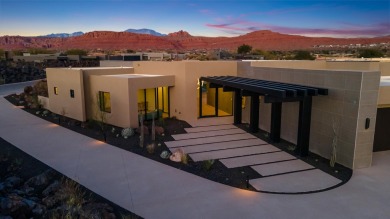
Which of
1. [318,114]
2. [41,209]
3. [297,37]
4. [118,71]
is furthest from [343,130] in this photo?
[297,37]

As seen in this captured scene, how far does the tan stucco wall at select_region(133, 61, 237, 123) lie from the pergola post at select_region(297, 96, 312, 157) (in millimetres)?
7761

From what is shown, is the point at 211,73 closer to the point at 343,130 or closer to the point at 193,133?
the point at 193,133

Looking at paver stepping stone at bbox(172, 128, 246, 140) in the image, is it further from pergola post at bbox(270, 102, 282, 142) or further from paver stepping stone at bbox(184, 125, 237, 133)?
pergola post at bbox(270, 102, 282, 142)

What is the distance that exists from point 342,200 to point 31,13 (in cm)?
5774

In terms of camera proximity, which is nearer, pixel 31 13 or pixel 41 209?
pixel 41 209

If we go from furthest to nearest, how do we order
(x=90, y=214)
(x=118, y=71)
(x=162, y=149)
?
(x=118, y=71) < (x=162, y=149) < (x=90, y=214)

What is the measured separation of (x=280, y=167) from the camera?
1045cm

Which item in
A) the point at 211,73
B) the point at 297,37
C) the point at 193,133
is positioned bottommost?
the point at 193,133

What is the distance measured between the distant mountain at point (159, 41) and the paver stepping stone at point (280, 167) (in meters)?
75.1

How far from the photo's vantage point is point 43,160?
11.0 m

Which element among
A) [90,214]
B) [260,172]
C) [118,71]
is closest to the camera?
[90,214]

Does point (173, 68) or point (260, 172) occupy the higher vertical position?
point (173, 68)

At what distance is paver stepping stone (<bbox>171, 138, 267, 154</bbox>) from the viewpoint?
12.5 meters

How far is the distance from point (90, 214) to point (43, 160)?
18.6 ft
